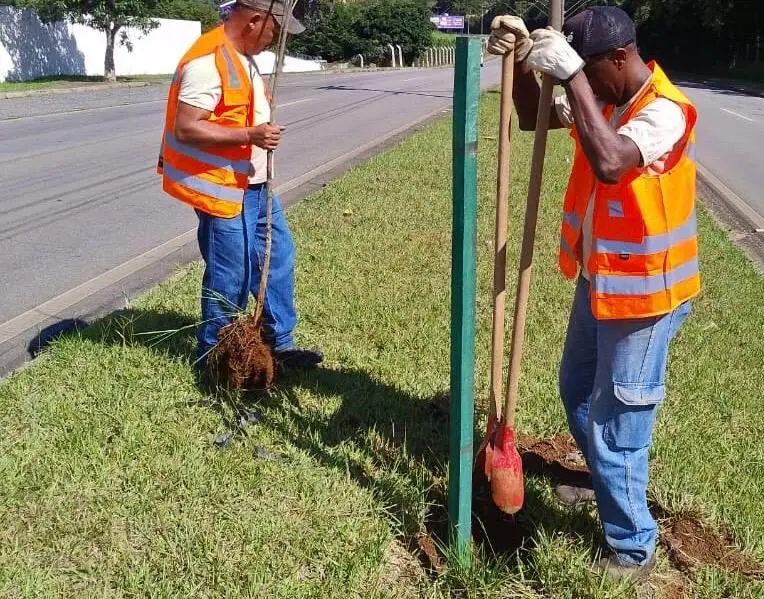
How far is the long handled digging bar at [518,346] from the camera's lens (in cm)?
236

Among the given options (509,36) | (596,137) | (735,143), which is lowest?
(735,143)

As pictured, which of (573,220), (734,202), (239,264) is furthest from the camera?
(734,202)

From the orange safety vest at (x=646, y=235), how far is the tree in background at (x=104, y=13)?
1015 inches

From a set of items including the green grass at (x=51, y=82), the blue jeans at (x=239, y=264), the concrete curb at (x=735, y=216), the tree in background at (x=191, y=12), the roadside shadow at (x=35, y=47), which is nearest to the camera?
the blue jeans at (x=239, y=264)

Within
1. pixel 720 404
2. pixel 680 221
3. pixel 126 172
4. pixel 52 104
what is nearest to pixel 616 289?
pixel 680 221

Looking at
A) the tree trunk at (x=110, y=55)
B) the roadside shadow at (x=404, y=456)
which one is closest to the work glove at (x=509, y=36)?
the roadside shadow at (x=404, y=456)

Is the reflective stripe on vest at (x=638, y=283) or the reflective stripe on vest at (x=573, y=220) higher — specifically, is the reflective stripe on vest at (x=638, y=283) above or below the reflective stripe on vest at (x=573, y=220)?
below

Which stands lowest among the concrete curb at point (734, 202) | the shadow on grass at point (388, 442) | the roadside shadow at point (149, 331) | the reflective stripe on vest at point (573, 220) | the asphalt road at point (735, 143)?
the asphalt road at point (735, 143)

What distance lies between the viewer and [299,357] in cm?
408

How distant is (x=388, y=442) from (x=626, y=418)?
1.30 meters

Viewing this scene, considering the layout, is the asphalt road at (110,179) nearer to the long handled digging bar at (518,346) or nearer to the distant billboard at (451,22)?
the long handled digging bar at (518,346)

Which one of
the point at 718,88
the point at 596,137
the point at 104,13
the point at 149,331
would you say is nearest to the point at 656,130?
the point at 596,137

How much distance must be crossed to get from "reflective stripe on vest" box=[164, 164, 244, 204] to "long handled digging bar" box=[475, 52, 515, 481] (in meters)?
1.50

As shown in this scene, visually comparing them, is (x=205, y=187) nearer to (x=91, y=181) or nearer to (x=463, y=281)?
(x=463, y=281)
